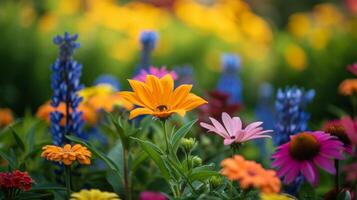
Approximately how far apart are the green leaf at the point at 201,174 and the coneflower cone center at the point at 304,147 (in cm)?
21

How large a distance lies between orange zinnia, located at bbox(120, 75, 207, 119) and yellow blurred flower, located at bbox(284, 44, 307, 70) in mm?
3561

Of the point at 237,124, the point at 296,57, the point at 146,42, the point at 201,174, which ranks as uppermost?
the point at 146,42

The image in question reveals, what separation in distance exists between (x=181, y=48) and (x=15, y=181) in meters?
4.29

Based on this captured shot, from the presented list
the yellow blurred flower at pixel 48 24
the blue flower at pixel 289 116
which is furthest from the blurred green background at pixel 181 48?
the blue flower at pixel 289 116

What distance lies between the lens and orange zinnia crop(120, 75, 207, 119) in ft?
5.36

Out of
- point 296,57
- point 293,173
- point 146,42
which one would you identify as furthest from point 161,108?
point 296,57

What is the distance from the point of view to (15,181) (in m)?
1.58

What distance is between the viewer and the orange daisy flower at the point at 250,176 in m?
1.37

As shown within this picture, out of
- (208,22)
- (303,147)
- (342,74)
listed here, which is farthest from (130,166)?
(208,22)

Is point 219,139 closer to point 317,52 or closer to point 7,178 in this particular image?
point 7,178

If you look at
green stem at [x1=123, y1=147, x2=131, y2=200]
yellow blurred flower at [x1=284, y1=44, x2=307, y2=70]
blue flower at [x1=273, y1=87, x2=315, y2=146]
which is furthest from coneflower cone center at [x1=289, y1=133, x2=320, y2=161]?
yellow blurred flower at [x1=284, y1=44, x2=307, y2=70]

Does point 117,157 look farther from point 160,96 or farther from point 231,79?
point 231,79

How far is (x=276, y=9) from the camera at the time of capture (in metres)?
10.7

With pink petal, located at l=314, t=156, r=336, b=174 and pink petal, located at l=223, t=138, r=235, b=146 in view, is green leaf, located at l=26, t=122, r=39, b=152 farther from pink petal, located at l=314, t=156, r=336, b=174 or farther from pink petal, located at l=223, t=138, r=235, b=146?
pink petal, located at l=314, t=156, r=336, b=174
